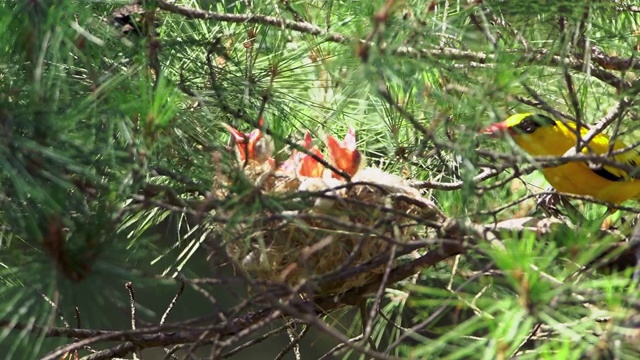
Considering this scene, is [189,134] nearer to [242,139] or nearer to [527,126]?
[242,139]

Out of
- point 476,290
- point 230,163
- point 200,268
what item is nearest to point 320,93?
point 476,290

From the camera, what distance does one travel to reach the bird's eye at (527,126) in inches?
71.0

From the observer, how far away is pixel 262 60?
5.09 ft

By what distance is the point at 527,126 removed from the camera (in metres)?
1.83

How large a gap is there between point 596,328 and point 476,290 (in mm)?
617

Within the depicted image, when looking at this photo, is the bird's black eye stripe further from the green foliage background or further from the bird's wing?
the green foliage background

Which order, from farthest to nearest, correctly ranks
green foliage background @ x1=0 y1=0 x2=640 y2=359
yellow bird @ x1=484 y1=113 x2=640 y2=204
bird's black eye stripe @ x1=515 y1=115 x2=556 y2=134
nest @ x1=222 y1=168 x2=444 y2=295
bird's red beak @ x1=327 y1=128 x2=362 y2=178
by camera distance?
yellow bird @ x1=484 y1=113 x2=640 y2=204 < bird's black eye stripe @ x1=515 y1=115 x2=556 y2=134 < bird's red beak @ x1=327 y1=128 x2=362 y2=178 < nest @ x1=222 y1=168 x2=444 y2=295 < green foliage background @ x1=0 y1=0 x2=640 y2=359

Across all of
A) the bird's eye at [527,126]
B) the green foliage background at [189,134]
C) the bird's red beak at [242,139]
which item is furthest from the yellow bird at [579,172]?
the bird's red beak at [242,139]

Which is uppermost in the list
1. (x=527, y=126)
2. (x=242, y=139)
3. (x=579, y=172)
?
(x=242, y=139)

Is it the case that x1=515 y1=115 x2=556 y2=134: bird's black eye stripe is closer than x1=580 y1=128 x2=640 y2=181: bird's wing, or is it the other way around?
x1=515 y1=115 x2=556 y2=134: bird's black eye stripe

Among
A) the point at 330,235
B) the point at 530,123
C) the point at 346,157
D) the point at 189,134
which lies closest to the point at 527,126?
the point at 530,123

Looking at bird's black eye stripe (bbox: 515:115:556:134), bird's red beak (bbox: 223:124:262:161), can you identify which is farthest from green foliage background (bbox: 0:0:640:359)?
bird's black eye stripe (bbox: 515:115:556:134)

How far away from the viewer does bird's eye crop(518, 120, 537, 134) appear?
1804 millimetres

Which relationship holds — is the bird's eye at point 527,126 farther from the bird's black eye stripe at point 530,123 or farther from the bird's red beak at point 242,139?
the bird's red beak at point 242,139
